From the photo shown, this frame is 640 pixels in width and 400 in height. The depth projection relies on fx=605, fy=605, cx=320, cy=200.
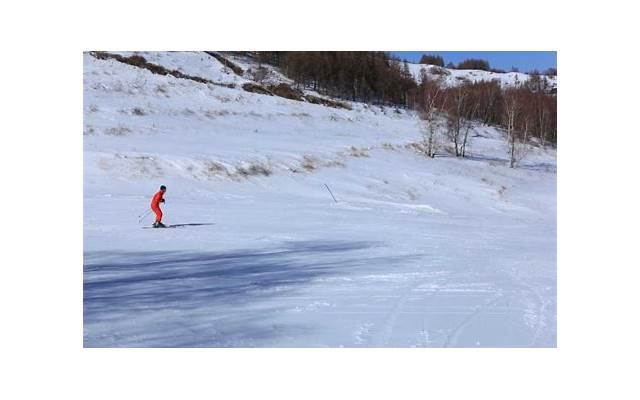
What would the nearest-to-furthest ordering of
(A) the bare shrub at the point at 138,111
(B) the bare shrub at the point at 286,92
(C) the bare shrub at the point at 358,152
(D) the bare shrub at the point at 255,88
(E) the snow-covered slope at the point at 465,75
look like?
(E) the snow-covered slope at the point at 465,75 < (A) the bare shrub at the point at 138,111 < (B) the bare shrub at the point at 286,92 < (C) the bare shrub at the point at 358,152 < (D) the bare shrub at the point at 255,88

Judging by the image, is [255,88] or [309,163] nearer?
[309,163]

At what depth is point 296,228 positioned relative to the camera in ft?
34.1

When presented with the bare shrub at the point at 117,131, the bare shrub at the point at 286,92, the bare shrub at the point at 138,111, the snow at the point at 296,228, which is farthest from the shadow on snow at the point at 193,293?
the bare shrub at the point at 286,92

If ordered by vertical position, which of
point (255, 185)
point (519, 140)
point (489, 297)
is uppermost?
point (519, 140)

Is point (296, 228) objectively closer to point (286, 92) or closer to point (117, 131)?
point (117, 131)

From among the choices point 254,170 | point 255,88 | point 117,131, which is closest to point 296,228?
point 254,170

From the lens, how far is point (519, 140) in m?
18.4

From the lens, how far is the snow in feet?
18.8

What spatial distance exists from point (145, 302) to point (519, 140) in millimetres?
15013

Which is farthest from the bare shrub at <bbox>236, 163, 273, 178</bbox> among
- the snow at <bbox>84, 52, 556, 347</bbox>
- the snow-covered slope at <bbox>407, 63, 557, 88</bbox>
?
the snow-covered slope at <bbox>407, 63, 557, 88</bbox>

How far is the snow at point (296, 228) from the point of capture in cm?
572

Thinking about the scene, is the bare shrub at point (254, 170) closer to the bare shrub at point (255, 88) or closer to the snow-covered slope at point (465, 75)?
the snow-covered slope at point (465, 75)
